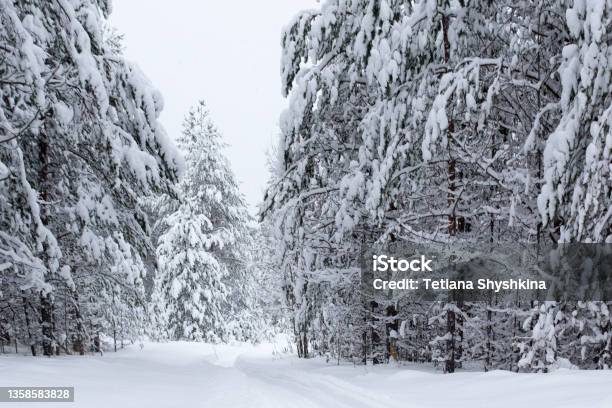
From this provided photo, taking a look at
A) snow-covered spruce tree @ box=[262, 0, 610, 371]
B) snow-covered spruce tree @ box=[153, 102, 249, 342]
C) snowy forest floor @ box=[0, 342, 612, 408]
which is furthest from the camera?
snow-covered spruce tree @ box=[153, 102, 249, 342]

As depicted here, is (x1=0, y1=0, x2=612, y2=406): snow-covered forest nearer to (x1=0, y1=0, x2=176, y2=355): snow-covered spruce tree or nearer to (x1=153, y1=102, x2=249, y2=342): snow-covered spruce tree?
(x1=0, y1=0, x2=176, y2=355): snow-covered spruce tree

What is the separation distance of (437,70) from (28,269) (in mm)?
6983

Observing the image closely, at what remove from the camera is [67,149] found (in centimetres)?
1001

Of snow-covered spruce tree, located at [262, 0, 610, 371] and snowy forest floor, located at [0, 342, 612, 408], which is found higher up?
snow-covered spruce tree, located at [262, 0, 610, 371]

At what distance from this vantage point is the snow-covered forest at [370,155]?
21.9 feet

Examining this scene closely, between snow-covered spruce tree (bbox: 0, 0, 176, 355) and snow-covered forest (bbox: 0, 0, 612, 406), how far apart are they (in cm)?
4

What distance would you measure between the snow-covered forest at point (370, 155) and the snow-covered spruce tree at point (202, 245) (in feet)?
43.1

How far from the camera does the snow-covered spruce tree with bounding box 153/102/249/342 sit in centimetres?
2656

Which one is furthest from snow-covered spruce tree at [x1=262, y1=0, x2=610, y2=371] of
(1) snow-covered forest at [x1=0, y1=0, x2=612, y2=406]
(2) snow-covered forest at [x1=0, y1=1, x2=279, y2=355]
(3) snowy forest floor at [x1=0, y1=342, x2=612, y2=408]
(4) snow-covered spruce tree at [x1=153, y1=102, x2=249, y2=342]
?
(4) snow-covered spruce tree at [x1=153, y1=102, x2=249, y2=342]

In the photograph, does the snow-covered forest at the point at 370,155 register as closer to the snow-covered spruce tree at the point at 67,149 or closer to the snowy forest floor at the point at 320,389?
the snow-covered spruce tree at the point at 67,149

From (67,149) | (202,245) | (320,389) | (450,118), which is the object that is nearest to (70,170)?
(67,149)

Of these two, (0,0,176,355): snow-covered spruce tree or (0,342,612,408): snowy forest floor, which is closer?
(0,342,612,408): snowy forest floor

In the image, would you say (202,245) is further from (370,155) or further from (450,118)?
(450,118)

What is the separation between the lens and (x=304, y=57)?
9.26 m
